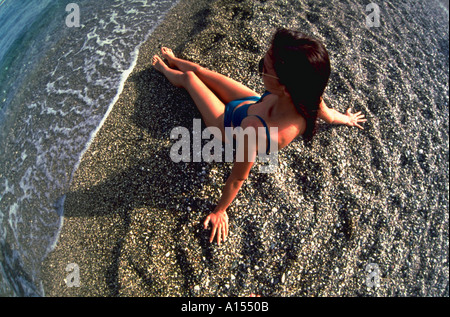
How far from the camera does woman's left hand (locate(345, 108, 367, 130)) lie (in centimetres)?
370

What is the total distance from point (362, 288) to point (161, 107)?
3231 mm

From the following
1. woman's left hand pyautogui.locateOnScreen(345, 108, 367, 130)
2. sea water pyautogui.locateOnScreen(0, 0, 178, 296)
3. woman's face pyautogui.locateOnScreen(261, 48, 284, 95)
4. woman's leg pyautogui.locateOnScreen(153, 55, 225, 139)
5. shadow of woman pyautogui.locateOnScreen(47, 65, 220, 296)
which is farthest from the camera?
woman's left hand pyautogui.locateOnScreen(345, 108, 367, 130)

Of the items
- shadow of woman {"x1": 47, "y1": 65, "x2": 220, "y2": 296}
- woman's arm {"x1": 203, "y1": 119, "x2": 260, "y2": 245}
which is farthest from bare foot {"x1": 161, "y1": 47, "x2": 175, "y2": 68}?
woman's arm {"x1": 203, "y1": 119, "x2": 260, "y2": 245}

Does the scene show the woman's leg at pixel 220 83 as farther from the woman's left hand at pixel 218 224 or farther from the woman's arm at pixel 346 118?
the woman's left hand at pixel 218 224

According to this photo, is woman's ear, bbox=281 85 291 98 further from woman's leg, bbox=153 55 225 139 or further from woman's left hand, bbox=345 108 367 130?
woman's left hand, bbox=345 108 367 130

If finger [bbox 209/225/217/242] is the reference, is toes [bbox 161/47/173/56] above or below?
above

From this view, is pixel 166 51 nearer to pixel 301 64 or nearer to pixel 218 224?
pixel 218 224

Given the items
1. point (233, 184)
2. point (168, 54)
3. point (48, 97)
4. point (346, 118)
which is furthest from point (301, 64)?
point (48, 97)

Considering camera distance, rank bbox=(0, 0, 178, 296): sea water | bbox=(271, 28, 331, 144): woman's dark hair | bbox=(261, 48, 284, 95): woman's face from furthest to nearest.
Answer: bbox=(0, 0, 178, 296): sea water
bbox=(261, 48, 284, 95): woman's face
bbox=(271, 28, 331, 144): woman's dark hair

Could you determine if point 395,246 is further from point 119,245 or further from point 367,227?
point 119,245

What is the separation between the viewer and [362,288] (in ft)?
10.00

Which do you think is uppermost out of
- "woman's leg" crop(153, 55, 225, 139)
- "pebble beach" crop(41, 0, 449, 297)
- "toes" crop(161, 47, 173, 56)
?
"toes" crop(161, 47, 173, 56)

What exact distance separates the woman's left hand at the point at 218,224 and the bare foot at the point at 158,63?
2306 millimetres

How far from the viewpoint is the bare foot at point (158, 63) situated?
13.6 ft
